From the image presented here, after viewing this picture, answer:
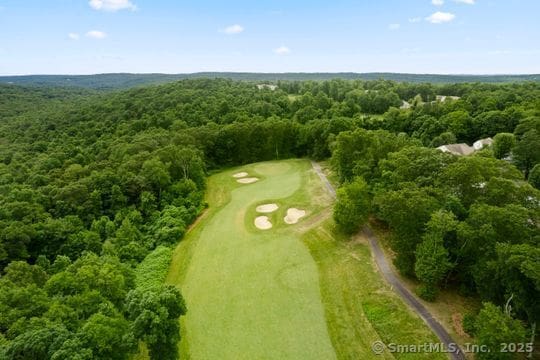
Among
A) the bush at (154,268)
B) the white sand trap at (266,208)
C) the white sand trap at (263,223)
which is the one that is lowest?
the bush at (154,268)

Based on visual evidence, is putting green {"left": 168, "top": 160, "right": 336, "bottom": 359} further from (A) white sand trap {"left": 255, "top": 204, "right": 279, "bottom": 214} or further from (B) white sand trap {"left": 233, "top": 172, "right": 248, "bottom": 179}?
(B) white sand trap {"left": 233, "top": 172, "right": 248, "bottom": 179}

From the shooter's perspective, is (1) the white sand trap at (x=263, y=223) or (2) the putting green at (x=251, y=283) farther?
(1) the white sand trap at (x=263, y=223)

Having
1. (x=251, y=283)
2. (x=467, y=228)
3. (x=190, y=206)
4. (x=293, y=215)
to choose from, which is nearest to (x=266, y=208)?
(x=293, y=215)

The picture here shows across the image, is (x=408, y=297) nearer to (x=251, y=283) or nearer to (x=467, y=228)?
(x=467, y=228)

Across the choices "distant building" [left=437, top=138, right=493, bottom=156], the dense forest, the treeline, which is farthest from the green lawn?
"distant building" [left=437, top=138, right=493, bottom=156]

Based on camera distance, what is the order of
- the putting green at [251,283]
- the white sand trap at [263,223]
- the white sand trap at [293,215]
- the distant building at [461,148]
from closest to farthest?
the putting green at [251,283]
the white sand trap at [263,223]
the white sand trap at [293,215]
the distant building at [461,148]

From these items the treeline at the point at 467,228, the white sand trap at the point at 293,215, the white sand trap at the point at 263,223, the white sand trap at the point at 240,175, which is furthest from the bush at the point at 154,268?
the white sand trap at the point at 240,175

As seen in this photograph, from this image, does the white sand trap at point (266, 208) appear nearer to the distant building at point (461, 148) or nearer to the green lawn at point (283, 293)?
the green lawn at point (283, 293)
